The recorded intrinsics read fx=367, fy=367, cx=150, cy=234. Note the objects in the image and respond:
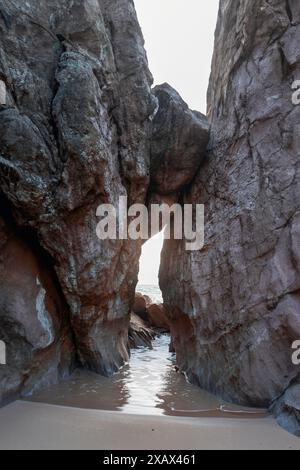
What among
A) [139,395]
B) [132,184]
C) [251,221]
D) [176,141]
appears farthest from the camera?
[176,141]

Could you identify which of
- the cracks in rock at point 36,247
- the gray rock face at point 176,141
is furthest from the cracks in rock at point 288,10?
the cracks in rock at point 36,247

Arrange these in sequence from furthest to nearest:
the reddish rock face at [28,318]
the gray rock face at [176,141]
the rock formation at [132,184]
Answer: the gray rock face at [176,141] → the rock formation at [132,184] → the reddish rock face at [28,318]

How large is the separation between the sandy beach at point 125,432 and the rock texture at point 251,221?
1.15m

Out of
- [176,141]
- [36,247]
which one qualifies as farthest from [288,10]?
[36,247]

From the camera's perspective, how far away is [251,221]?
721cm

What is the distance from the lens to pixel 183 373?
32.3ft

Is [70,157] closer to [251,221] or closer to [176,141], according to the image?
[176,141]

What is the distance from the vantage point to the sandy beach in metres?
4.72

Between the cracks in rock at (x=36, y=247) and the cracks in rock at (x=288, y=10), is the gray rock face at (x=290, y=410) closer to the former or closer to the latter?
the cracks in rock at (x=36, y=247)

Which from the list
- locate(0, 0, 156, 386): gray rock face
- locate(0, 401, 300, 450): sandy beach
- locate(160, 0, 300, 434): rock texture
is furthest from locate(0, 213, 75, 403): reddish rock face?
locate(160, 0, 300, 434): rock texture

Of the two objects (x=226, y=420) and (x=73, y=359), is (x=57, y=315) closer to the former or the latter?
(x=73, y=359)

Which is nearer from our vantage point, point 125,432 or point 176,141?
point 125,432

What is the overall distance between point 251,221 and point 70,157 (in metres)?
3.87

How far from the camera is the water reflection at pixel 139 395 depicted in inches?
251
